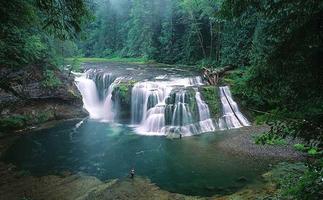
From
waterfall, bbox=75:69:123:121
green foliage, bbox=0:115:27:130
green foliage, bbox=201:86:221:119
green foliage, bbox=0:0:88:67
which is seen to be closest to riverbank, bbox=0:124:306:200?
green foliage, bbox=0:0:88:67

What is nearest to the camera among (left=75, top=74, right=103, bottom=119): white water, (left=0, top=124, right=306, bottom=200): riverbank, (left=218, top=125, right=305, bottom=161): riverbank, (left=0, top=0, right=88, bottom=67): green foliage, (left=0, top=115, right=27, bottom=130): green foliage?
(left=0, top=0, right=88, bottom=67): green foliage

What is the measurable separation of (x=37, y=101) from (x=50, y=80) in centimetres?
168

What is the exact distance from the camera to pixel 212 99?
76.2 ft

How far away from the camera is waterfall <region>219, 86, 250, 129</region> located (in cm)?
2202

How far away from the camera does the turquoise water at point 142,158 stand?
1348cm

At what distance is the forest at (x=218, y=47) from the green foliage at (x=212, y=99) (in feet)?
5.46

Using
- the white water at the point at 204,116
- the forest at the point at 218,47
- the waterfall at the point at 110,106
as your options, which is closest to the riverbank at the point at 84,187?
the forest at the point at 218,47

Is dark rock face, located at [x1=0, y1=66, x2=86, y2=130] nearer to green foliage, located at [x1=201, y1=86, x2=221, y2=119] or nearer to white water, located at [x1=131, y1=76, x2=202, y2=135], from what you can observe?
white water, located at [x1=131, y1=76, x2=202, y2=135]

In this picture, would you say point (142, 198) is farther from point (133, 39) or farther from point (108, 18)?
point (108, 18)

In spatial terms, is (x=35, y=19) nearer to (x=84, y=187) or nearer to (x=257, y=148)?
(x=84, y=187)

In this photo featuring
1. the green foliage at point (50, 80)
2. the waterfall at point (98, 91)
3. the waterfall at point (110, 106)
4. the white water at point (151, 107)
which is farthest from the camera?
the waterfall at point (98, 91)

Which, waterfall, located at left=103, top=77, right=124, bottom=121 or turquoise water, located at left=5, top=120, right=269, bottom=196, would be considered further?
waterfall, located at left=103, top=77, right=124, bottom=121

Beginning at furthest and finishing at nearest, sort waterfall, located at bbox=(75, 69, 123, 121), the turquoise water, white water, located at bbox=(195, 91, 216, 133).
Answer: waterfall, located at bbox=(75, 69, 123, 121) < white water, located at bbox=(195, 91, 216, 133) < the turquoise water

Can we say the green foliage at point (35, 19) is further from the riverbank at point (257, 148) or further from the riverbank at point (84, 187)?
the riverbank at point (257, 148)
